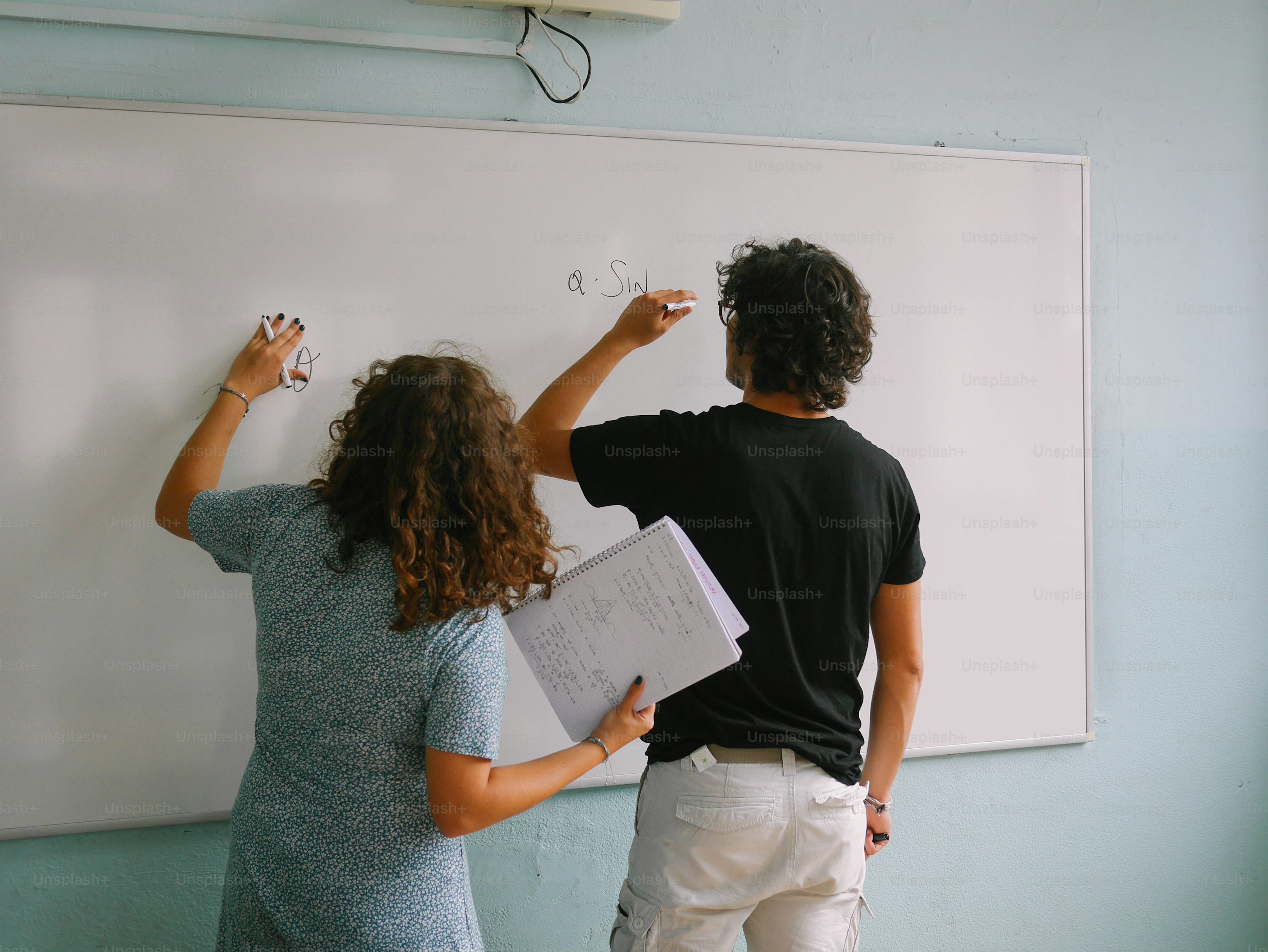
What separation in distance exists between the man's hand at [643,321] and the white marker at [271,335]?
541 mm

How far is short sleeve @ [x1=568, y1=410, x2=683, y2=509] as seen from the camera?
3.61 feet

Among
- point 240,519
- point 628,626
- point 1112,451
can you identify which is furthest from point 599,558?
point 1112,451

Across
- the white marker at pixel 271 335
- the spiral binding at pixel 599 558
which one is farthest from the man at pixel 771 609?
the white marker at pixel 271 335

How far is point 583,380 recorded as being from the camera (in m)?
1.31

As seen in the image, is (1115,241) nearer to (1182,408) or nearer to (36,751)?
(1182,408)

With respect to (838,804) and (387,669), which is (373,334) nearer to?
(387,669)

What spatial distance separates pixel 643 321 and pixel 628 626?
58cm

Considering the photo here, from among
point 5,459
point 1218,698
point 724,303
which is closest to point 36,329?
point 5,459

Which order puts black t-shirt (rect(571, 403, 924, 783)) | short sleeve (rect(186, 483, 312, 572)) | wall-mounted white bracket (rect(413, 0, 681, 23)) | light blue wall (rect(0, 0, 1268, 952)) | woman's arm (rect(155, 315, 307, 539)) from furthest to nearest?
light blue wall (rect(0, 0, 1268, 952)) < wall-mounted white bracket (rect(413, 0, 681, 23)) < woman's arm (rect(155, 315, 307, 539)) < black t-shirt (rect(571, 403, 924, 783)) < short sleeve (rect(186, 483, 312, 572))

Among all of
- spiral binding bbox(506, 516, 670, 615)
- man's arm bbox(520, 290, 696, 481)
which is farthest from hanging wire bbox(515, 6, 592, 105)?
spiral binding bbox(506, 516, 670, 615)

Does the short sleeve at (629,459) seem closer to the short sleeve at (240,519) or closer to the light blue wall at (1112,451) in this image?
the short sleeve at (240,519)

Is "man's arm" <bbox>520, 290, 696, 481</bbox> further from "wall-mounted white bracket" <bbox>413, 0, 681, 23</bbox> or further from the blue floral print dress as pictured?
"wall-mounted white bracket" <bbox>413, 0, 681, 23</bbox>

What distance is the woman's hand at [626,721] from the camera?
1021mm

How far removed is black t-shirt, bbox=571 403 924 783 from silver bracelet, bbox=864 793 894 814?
217mm
